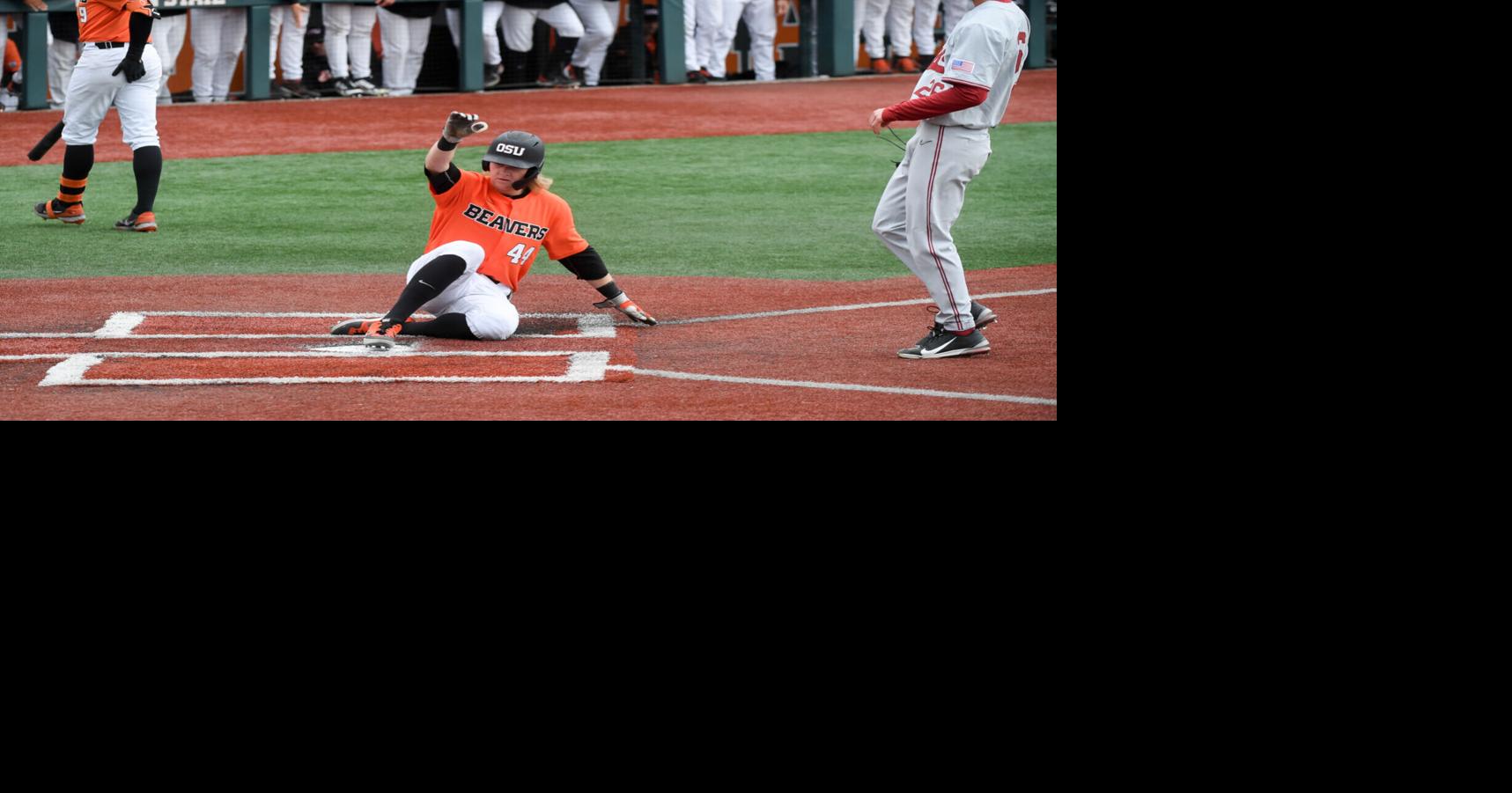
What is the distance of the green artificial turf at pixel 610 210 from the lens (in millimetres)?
8516

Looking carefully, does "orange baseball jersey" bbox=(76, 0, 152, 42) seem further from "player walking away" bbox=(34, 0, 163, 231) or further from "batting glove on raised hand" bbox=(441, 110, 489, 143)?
"batting glove on raised hand" bbox=(441, 110, 489, 143)

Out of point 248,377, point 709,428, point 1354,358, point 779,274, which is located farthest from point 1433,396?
point 779,274

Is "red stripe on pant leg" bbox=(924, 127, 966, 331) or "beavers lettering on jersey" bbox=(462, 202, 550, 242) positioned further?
"beavers lettering on jersey" bbox=(462, 202, 550, 242)

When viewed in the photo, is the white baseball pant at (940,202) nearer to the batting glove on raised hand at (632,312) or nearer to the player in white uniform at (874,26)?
the batting glove on raised hand at (632,312)

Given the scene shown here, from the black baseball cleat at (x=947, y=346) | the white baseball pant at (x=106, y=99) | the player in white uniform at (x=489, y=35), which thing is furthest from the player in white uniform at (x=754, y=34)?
the black baseball cleat at (x=947, y=346)

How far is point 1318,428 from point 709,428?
3.69 feet

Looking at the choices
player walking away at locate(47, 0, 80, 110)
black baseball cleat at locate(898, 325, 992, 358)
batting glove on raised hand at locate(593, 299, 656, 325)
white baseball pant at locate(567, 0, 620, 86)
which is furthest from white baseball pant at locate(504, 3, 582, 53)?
black baseball cleat at locate(898, 325, 992, 358)

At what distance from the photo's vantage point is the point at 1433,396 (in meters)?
2.81

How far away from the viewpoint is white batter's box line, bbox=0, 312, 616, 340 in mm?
6320

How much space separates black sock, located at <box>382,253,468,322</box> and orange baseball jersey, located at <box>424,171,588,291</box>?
17 cm

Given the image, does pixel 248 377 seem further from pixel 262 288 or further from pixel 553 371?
pixel 262 288

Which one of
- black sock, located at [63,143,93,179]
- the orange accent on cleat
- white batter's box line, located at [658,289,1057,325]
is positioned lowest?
white batter's box line, located at [658,289,1057,325]

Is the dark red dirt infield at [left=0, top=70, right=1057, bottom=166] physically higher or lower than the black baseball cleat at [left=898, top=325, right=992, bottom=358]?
higher

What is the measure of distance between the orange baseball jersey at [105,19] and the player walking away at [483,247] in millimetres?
3842
